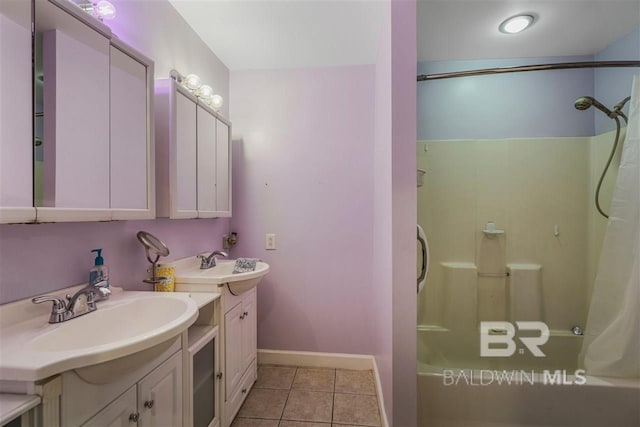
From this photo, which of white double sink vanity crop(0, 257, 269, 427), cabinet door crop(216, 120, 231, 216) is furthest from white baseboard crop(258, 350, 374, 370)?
cabinet door crop(216, 120, 231, 216)

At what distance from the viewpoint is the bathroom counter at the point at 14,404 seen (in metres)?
0.47

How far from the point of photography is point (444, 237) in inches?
72.4

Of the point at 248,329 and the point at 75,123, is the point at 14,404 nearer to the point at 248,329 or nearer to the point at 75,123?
the point at 75,123

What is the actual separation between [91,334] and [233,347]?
2.52 feet

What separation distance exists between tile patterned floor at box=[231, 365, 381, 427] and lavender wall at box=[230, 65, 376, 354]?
0.19m

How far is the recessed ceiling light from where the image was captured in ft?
4.71

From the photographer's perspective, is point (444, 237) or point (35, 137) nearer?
point (35, 137)

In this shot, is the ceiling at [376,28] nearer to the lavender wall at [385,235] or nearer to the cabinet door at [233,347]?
the lavender wall at [385,235]

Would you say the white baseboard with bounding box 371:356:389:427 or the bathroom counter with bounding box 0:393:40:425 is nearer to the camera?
the bathroom counter with bounding box 0:393:40:425

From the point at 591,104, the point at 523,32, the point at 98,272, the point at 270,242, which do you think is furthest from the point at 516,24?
the point at 98,272

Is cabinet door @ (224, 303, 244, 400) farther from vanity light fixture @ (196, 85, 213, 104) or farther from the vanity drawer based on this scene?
vanity light fixture @ (196, 85, 213, 104)

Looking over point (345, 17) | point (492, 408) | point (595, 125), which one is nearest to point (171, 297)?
point (492, 408)

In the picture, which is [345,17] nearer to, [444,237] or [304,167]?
[304,167]

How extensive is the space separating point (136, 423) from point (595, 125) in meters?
3.08
